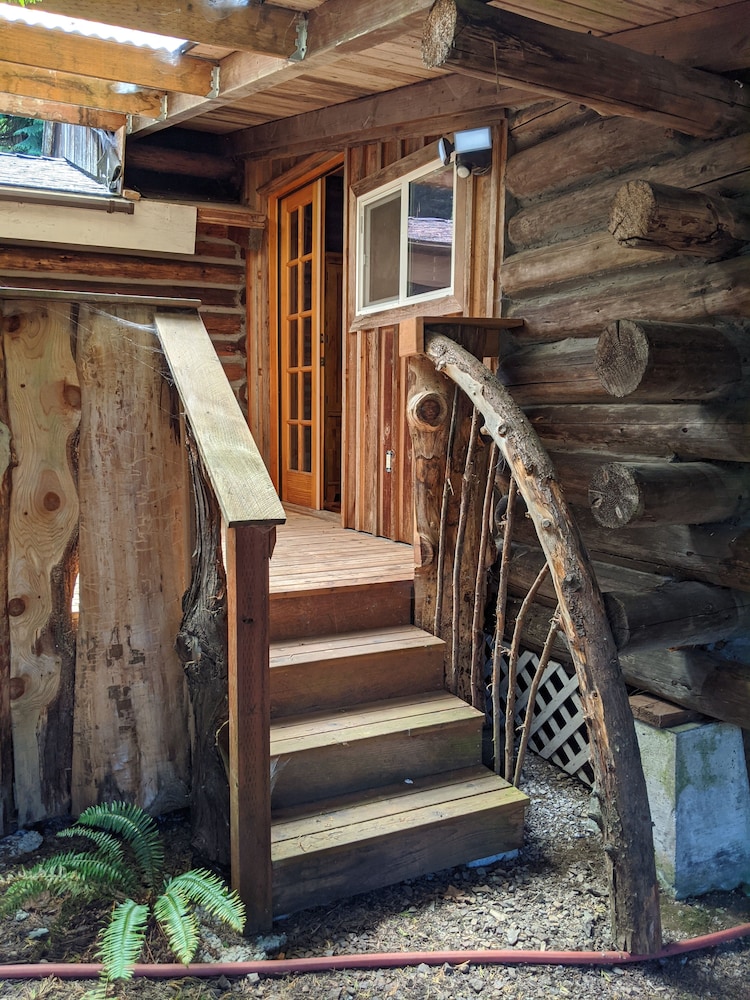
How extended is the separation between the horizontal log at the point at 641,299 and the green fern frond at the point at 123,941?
2734mm

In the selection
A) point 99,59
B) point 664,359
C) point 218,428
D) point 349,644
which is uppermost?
point 99,59

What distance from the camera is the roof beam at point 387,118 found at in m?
4.05

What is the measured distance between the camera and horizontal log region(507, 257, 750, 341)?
2.84 meters

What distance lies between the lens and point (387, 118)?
4703 millimetres

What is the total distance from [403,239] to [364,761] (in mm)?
3306

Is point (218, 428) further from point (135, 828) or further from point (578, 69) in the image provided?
point (578, 69)

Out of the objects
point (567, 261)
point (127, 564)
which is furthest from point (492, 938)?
point (567, 261)

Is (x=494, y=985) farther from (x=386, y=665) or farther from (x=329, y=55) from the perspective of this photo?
(x=329, y=55)

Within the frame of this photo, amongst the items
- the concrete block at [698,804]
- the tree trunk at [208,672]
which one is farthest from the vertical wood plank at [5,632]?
the concrete block at [698,804]

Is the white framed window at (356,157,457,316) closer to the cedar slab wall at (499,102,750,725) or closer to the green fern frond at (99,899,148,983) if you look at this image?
the cedar slab wall at (499,102,750,725)

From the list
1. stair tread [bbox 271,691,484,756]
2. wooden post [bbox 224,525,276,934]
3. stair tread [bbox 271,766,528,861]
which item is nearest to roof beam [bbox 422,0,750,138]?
wooden post [bbox 224,525,276,934]

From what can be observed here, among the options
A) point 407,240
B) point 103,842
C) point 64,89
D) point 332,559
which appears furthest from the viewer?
point 407,240

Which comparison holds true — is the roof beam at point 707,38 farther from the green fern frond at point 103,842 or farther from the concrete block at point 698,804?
the green fern frond at point 103,842

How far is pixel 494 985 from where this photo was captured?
2391 millimetres
